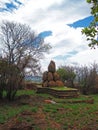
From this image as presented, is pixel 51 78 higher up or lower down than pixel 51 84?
higher up

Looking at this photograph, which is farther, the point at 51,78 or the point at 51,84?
the point at 51,78

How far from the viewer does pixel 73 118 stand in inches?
592

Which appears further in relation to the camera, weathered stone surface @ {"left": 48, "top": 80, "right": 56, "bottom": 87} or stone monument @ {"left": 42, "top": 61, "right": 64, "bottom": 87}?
stone monument @ {"left": 42, "top": 61, "right": 64, "bottom": 87}

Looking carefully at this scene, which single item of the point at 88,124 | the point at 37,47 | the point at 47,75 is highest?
the point at 37,47

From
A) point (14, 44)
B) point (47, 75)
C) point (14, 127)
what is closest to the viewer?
point (14, 127)

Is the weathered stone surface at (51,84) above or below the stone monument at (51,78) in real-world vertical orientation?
below

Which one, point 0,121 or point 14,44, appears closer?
point 0,121

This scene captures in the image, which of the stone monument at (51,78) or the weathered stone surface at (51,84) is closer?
the weathered stone surface at (51,84)

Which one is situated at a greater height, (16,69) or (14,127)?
(16,69)

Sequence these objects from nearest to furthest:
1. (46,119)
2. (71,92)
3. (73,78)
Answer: (46,119)
(71,92)
(73,78)

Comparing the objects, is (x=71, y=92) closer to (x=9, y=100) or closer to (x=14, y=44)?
(x=9, y=100)

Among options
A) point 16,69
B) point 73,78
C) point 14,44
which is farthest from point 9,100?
point 73,78

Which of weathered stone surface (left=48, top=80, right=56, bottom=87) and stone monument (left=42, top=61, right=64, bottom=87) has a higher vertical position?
stone monument (left=42, top=61, right=64, bottom=87)

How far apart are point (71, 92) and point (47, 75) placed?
811 cm
